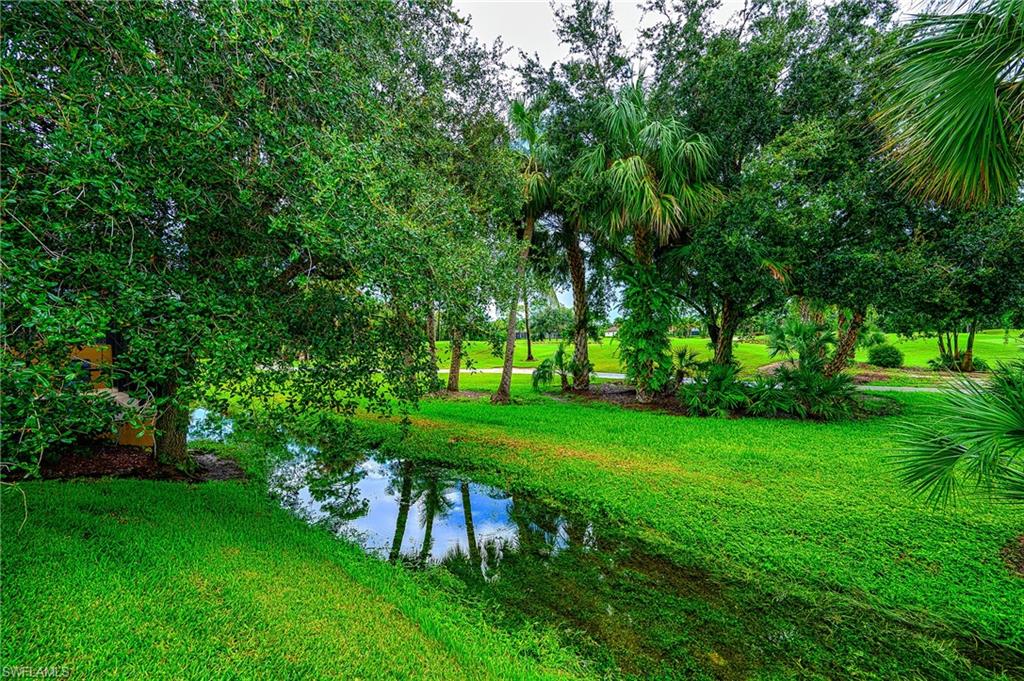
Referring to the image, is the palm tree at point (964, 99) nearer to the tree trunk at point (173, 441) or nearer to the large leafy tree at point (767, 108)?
the large leafy tree at point (767, 108)

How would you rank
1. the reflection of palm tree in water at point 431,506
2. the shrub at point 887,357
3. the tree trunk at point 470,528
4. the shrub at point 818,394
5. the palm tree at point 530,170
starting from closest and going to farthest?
the tree trunk at point 470,528 < the reflection of palm tree in water at point 431,506 < the shrub at point 818,394 < the palm tree at point 530,170 < the shrub at point 887,357

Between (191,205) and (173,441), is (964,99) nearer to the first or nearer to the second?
(191,205)

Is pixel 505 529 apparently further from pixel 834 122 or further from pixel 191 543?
pixel 834 122

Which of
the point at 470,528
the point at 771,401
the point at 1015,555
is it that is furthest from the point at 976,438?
the point at 771,401

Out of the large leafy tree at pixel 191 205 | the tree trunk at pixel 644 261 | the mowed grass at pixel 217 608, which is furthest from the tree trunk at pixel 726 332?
the mowed grass at pixel 217 608

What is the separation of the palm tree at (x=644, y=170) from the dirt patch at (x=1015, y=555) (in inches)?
283

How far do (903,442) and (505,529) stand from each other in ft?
12.3

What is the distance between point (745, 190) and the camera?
9.09 m

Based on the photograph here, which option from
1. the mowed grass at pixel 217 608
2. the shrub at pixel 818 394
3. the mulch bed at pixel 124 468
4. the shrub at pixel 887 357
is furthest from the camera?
the shrub at pixel 887 357

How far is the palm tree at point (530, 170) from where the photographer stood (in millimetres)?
11194

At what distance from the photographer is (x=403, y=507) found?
5.64 m

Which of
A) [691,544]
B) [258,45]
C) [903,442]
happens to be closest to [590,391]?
[691,544]

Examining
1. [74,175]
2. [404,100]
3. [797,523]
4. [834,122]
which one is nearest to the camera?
[74,175]

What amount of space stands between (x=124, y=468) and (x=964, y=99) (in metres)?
9.58
